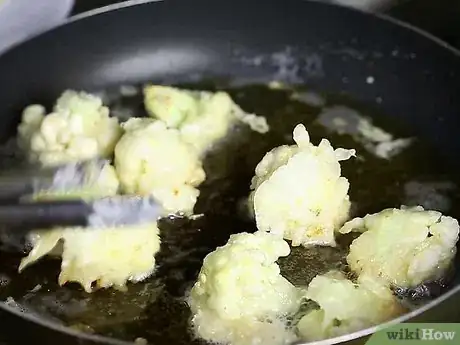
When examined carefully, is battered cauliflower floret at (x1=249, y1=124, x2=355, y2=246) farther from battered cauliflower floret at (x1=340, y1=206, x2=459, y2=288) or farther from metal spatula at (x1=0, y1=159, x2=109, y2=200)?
metal spatula at (x1=0, y1=159, x2=109, y2=200)

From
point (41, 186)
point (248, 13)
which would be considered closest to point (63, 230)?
point (41, 186)

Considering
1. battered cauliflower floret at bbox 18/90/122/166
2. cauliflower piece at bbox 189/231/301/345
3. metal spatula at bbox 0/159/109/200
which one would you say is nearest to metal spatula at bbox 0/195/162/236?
metal spatula at bbox 0/159/109/200

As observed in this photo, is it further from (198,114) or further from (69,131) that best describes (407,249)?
(69,131)

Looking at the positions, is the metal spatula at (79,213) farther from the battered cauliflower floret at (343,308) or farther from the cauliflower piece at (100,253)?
the battered cauliflower floret at (343,308)

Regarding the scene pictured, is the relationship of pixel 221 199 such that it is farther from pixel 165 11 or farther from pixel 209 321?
pixel 165 11

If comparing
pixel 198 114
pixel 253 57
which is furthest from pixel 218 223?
pixel 253 57
